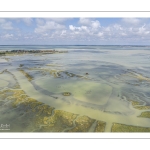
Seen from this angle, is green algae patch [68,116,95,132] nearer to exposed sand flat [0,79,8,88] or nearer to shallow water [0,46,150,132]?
shallow water [0,46,150,132]

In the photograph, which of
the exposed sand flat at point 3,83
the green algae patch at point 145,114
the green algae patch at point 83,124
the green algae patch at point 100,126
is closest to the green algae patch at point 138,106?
the green algae patch at point 145,114

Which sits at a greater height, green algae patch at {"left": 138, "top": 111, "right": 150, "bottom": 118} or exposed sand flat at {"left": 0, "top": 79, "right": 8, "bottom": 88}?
exposed sand flat at {"left": 0, "top": 79, "right": 8, "bottom": 88}

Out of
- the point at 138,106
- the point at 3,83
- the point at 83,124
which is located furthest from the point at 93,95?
the point at 3,83

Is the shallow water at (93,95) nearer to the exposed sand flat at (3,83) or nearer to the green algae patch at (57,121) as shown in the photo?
the exposed sand flat at (3,83)

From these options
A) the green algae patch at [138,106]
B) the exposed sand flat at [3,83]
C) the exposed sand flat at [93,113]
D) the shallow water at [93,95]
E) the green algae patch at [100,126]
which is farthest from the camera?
the exposed sand flat at [3,83]

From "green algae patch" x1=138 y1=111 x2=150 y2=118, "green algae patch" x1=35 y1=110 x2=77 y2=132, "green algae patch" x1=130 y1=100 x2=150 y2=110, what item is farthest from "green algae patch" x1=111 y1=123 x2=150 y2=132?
"green algae patch" x1=35 y1=110 x2=77 y2=132
